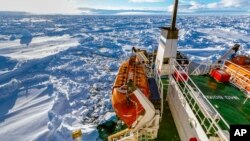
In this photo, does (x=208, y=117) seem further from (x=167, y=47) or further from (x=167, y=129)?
(x=167, y=47)

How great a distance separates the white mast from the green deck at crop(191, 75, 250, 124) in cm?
148

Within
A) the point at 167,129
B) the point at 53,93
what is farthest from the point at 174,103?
the point at 53,93

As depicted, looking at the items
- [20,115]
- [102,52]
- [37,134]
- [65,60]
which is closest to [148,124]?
[37,134]

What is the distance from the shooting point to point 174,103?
860cm

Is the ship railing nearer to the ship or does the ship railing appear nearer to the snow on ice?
the ship

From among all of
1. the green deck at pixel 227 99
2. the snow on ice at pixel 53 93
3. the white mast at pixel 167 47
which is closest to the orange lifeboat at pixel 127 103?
the white mast at pixel 167 47

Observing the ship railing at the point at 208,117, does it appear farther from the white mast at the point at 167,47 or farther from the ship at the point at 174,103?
the white mast at the point at 167,47

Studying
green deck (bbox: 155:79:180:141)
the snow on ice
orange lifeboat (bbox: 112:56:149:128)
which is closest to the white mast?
green deck (bbox: 155:79:180:141)

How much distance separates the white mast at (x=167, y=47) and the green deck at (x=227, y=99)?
1.48 metres

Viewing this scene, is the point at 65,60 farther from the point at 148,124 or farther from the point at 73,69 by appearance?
the point at 148,124

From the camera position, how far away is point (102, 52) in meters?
29.6

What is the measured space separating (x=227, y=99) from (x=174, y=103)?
6.51 ft

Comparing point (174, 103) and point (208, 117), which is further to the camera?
point (174, 103)

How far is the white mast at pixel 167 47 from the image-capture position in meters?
9.84
